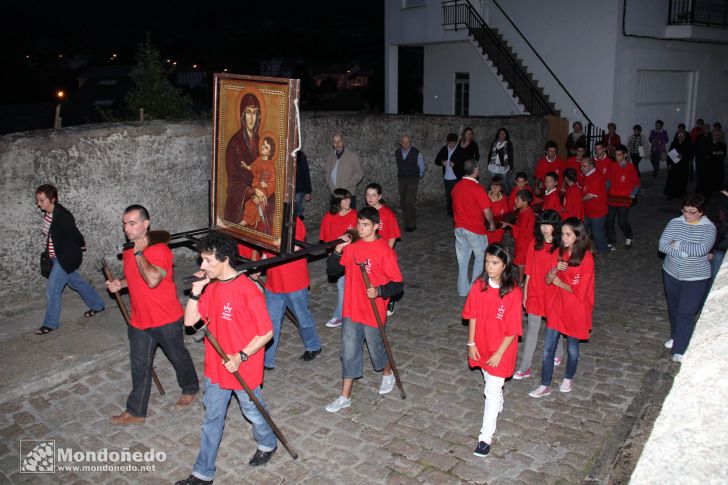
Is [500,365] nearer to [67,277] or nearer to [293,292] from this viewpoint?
[293,292]

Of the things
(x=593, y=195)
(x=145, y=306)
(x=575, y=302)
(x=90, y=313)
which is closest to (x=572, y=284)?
(x=575, y=302)

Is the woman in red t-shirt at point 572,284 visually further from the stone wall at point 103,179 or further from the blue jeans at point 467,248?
the stone wall at point 103,179

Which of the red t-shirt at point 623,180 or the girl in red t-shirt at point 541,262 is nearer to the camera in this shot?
the girl in red t-shirt at point 541,262

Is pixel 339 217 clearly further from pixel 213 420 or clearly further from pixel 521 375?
pixel 213 420

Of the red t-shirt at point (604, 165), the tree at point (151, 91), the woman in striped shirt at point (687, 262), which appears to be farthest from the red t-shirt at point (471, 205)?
the tree at point (151, 91)

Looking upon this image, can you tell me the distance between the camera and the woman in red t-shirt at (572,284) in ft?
18.8

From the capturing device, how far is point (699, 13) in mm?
21484

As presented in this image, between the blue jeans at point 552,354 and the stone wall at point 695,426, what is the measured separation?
4204 mm

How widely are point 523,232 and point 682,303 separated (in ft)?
6.74

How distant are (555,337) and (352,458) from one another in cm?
223

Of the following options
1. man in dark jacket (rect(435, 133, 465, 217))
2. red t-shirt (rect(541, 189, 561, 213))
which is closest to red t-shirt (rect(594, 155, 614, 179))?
red t-shirt (rect(541, 189, 561, 213))

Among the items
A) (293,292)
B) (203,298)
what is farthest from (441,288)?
(203,298)

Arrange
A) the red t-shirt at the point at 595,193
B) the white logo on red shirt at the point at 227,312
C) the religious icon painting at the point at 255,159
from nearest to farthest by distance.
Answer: the white logo on red shirt at the point at 227,312, the religious icon painting at the point at 255,159, the red t-shirt at the point at 595,193

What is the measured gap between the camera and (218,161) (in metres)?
5.72
